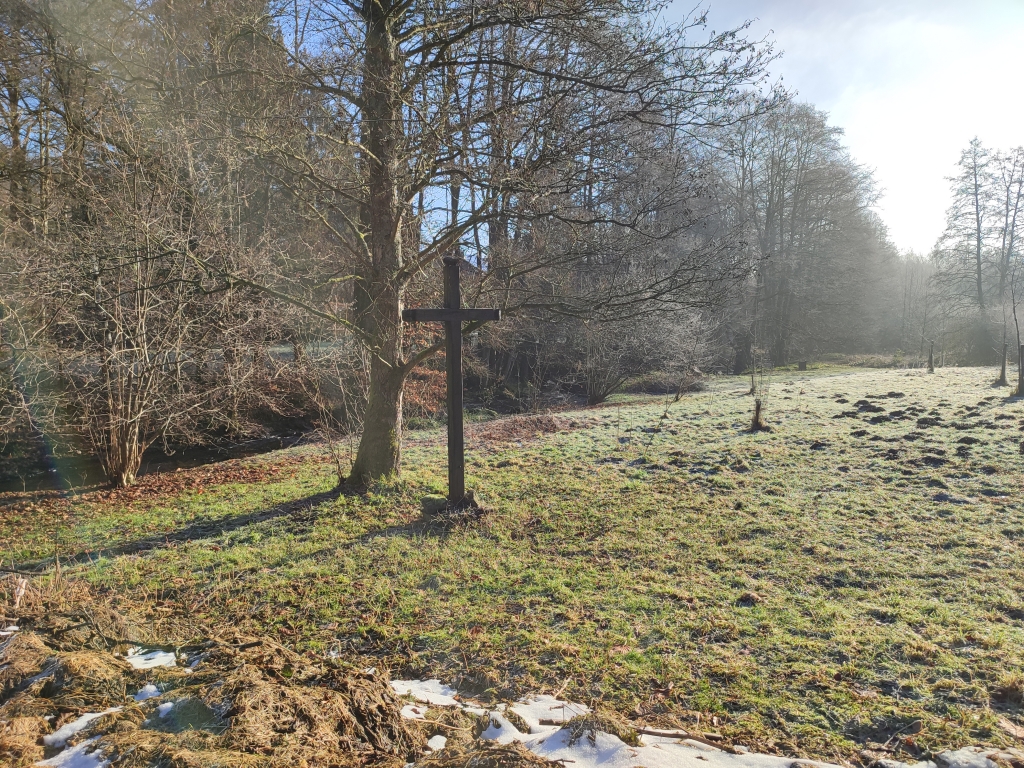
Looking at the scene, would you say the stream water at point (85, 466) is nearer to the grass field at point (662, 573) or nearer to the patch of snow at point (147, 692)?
the grass field at point (662, 573)

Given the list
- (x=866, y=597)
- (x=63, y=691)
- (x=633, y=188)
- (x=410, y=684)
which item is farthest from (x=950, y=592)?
(x=63, y=691)

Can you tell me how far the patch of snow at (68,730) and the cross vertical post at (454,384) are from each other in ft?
13.4

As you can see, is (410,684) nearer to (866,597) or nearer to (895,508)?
(866,597)

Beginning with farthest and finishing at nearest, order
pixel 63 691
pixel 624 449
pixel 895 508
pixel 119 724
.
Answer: pixel 624 449 → pixel 895 508 → pixel 63 691 → pixel 119 724

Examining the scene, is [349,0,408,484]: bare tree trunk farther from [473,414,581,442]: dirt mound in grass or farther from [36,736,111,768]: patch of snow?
[36,736,111,768]: patch of snow

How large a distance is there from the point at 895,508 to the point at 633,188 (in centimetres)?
456

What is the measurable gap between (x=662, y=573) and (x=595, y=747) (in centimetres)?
258

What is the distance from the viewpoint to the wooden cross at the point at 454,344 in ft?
20.4

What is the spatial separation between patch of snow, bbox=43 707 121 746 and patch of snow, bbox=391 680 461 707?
51.5 inches

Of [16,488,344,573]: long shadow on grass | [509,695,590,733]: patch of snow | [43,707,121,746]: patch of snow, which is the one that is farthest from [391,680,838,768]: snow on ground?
[16,488,344,573]: long shadow on grass

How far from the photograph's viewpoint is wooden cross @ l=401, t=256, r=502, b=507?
6.23 meters

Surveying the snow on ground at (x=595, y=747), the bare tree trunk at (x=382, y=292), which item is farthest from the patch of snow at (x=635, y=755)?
the bare tree trunk at (x=382, y=292)

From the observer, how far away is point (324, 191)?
23.4 ft

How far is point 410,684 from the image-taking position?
3227 millimetres
